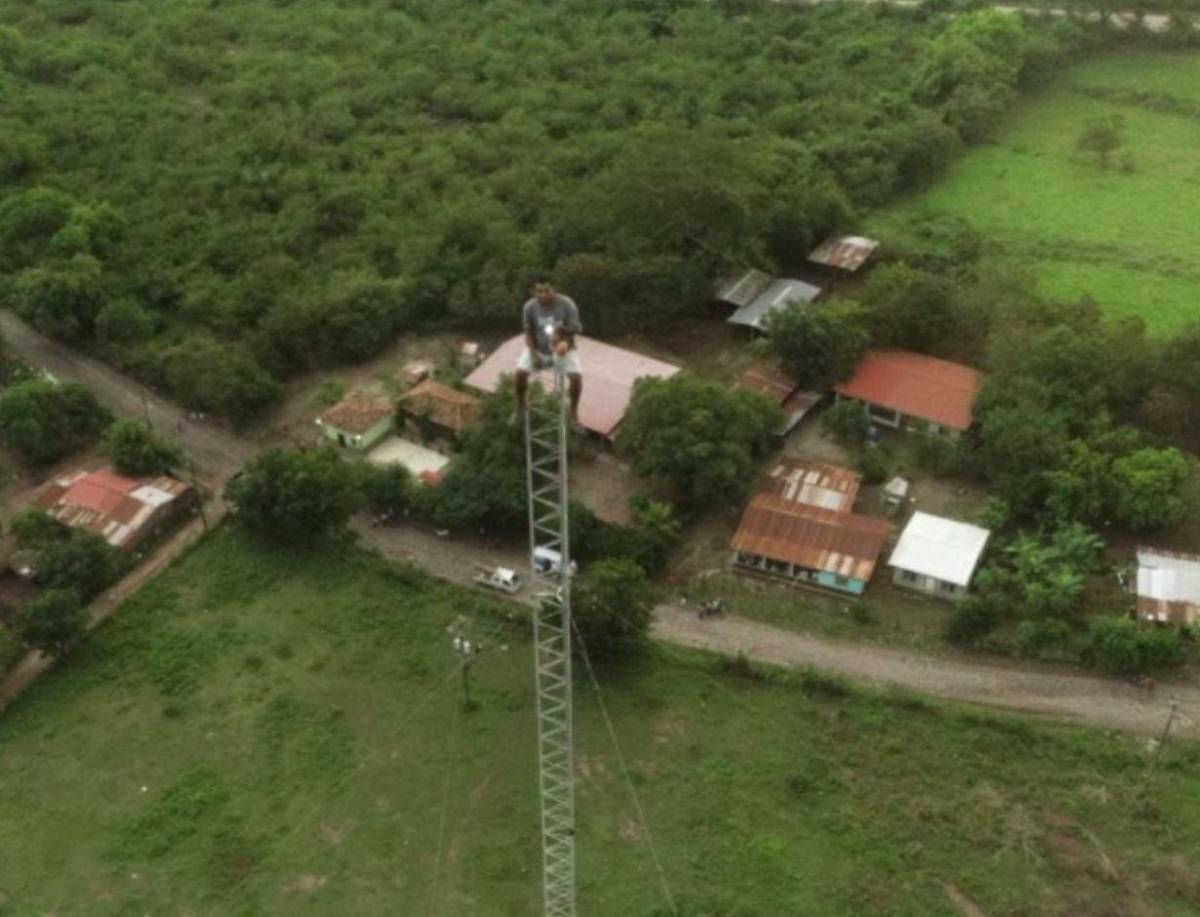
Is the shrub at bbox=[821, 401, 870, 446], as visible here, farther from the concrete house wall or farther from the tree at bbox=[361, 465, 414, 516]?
the concrete house wall

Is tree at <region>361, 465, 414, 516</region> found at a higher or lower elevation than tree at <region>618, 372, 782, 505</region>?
lower

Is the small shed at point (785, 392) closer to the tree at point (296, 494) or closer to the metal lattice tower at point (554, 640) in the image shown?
the metal lattice tower at point (554, 640)

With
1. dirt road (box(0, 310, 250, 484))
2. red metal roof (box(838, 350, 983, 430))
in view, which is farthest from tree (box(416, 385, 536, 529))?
red metal roof (box(838, 350, 983, 430))

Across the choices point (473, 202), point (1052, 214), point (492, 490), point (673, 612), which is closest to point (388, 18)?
point (473, 202)

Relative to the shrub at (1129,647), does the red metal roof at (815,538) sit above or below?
above

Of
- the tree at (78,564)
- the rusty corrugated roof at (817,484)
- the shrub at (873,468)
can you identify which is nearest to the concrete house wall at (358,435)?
the tree at (78,564)

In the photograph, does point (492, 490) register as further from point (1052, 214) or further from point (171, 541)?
point (1052, 214)
